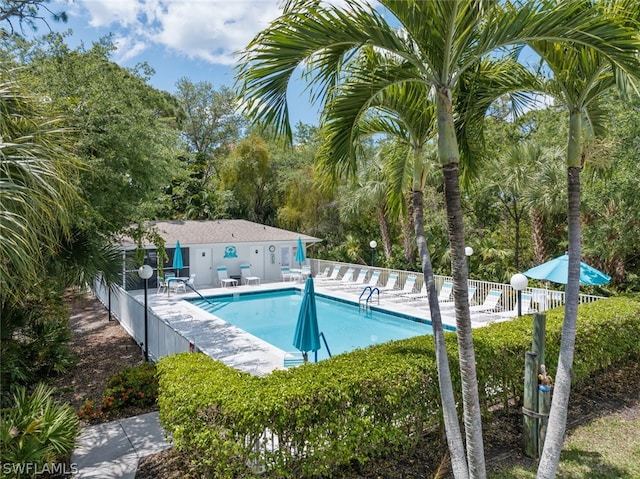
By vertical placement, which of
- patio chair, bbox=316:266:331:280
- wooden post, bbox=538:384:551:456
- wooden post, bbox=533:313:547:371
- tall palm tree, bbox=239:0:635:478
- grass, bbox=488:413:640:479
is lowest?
grass, bbox=488:413:640:479

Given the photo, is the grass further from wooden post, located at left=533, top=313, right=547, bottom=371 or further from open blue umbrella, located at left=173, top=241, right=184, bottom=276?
open blue umbrella, located at left=173, top=241, right=184, bottom=276

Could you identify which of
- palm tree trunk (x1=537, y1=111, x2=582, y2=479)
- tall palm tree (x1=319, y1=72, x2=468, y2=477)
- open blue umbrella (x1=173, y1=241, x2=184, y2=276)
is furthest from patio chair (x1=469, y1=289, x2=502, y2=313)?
open blue umbrella (x1=173, y1=241, x2=184, y2=276)

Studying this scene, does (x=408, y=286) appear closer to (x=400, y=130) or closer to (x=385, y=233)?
(x=385, y=233)

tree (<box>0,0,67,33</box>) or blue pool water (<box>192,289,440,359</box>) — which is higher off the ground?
tree (<box>0,0,67,33</box>)

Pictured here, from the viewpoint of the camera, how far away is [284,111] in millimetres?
3814

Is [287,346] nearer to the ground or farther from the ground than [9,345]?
nearer to the ground

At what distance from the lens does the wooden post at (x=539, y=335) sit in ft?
18.7

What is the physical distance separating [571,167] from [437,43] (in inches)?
82.0

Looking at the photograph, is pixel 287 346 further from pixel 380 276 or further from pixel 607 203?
pixel 607 203

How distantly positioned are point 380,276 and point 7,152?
1795 centimetres

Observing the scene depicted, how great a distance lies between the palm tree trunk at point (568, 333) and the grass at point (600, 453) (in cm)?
118

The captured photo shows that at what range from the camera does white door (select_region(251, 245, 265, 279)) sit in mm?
24531

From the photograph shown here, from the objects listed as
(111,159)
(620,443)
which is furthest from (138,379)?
(620,443)

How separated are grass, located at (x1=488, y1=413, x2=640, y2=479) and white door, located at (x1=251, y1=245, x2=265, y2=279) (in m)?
20.0
